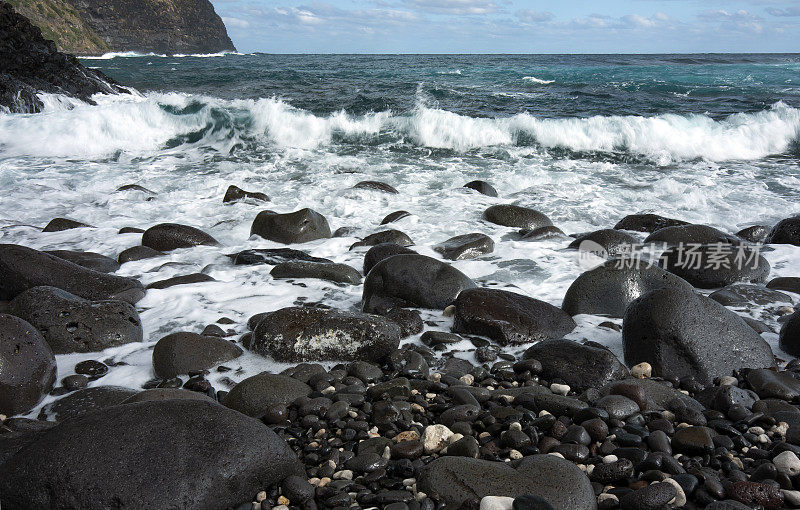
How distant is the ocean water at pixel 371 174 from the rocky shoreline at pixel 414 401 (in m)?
0.22

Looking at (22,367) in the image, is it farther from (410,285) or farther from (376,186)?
(376,186)

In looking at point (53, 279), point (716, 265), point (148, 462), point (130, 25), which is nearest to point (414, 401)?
point (148, 462)

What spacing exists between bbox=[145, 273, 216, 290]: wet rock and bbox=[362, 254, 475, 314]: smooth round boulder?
154 cm

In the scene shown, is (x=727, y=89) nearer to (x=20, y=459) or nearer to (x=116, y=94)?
(x=116, y=94)

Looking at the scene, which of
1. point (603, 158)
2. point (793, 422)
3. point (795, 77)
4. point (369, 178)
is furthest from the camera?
point (795, 77)

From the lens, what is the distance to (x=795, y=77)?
25.5 metres

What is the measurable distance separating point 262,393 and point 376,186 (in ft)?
19.5

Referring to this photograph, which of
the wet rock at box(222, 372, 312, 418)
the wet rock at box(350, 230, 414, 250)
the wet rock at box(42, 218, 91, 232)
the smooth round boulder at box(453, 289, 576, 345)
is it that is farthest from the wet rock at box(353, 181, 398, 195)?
the wet rock at box(222, 372, 312, 418)

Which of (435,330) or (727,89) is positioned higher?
(727,89)

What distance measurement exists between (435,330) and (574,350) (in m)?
0.99

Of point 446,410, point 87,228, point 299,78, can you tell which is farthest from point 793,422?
point 299,78

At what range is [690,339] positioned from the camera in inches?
130

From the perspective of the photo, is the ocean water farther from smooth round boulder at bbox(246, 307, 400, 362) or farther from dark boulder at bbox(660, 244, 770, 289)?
dark boulder at bbox(660, 244, 770, 289)

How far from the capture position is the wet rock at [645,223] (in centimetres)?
679
